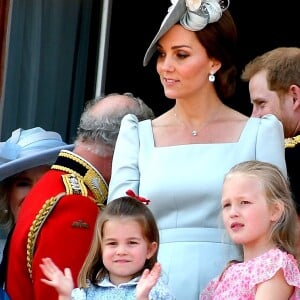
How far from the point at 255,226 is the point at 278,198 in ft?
0.39

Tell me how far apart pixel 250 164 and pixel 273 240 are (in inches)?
9.6

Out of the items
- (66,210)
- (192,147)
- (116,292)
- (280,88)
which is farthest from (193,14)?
(116,292)

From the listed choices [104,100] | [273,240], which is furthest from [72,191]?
[273,240]

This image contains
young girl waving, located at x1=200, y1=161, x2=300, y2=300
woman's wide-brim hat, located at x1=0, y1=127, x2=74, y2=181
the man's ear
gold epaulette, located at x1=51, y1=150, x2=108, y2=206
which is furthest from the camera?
woman's wide-brim hat, located at x1=0, y1=127, x2=74, y2=181

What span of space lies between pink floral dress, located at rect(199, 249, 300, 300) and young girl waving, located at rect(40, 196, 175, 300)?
0.56 feet

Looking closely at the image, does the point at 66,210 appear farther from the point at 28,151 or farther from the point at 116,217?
the point at 28,151

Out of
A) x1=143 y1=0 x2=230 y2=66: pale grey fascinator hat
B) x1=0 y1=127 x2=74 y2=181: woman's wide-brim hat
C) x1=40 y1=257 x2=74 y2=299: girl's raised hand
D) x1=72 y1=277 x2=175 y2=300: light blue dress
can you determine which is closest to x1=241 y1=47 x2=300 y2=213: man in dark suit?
x1=143 y1=0 x2=230 y2=66: pale grey fascinator hat

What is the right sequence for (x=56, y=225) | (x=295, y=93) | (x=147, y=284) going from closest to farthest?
(x=147, y=284) → (x=56, y=225) → (x=295, y=93)

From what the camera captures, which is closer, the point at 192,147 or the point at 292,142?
the point at 192,147

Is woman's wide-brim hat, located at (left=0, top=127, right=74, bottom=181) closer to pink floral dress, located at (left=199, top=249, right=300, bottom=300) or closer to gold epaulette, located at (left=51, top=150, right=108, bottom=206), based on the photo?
gold epaulette, located at (left=51, top=150, right=108, bottom=206)

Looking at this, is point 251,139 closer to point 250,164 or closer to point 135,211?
point 250,164

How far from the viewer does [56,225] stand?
4.12 m

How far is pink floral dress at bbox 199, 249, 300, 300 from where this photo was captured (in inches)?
136

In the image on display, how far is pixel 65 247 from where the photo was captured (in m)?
4.07
